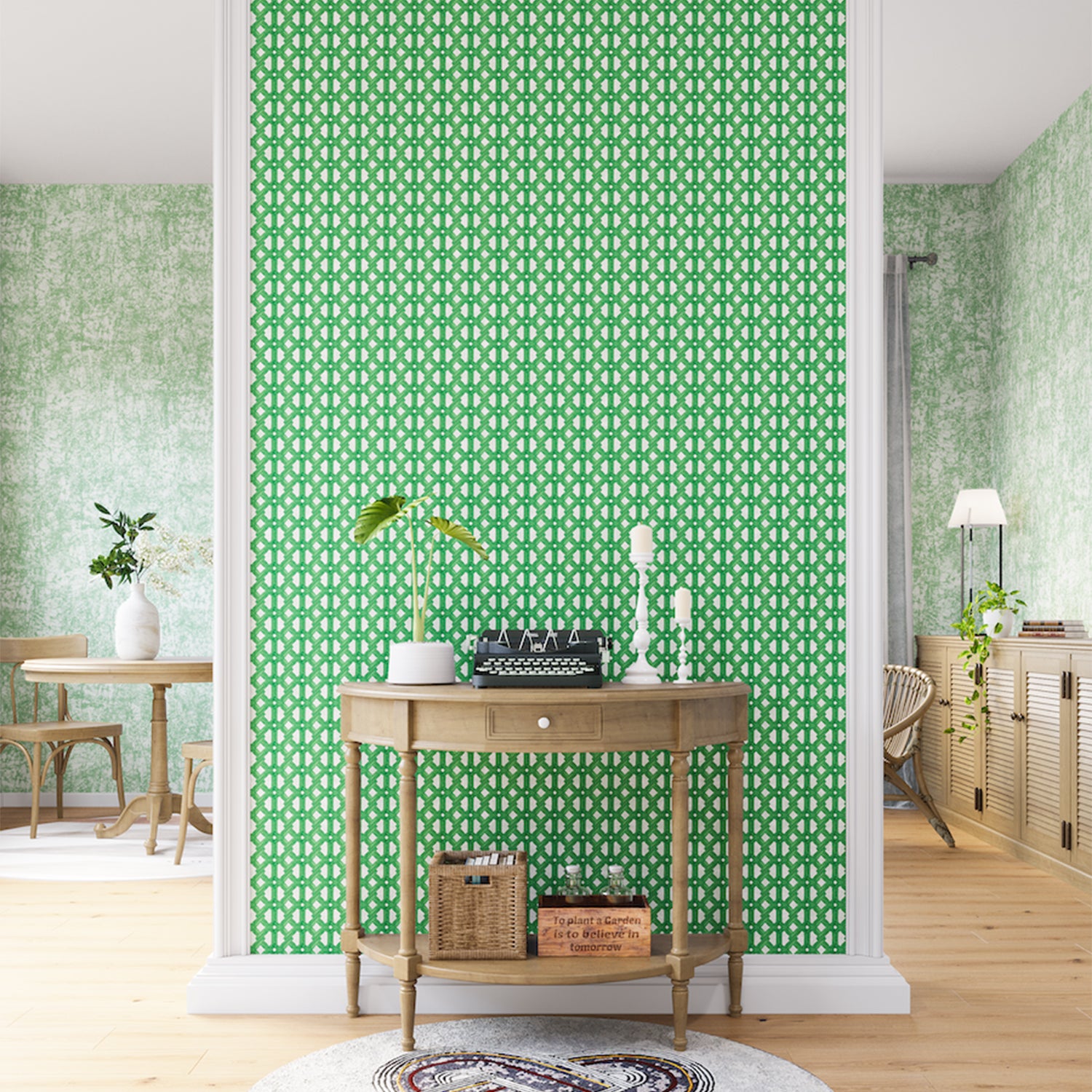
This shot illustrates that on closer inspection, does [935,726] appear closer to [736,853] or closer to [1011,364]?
[1011,364]

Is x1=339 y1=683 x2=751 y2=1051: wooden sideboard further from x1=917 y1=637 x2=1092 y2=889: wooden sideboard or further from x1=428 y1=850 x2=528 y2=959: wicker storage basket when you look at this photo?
x1=917 y1=637 x2=1092 y2=889: wooden sideboard

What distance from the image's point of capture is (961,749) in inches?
212

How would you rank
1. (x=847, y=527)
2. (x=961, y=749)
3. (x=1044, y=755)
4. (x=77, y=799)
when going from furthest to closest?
(x=77, y=799) → (x=961, y=749) → (x=1044, y=755) → (x=847, y=527)

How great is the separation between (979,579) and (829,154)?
11.7 feet

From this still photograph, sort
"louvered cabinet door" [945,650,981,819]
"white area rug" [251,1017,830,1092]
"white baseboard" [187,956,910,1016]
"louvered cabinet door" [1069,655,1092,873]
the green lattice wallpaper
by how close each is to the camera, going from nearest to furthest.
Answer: "white area rug" [251,1017,830,1092] < "white baseboard" [187,956,910,1016] < the green lattice wallpaper < "louvered cabinet door" [1069,655,1092,873] < "louvered cabinet door" [945,650,981,819]

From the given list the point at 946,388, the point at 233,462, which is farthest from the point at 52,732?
the point at 946,388

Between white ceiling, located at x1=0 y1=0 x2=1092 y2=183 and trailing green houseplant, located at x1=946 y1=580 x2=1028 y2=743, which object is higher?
white ceiling, located at x1=0 y1=0 x2=1092 y2=183

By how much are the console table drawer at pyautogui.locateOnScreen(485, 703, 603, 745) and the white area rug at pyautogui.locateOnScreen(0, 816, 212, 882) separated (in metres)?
2.41

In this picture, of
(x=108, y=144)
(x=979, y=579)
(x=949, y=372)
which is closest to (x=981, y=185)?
(x=949, y=372)

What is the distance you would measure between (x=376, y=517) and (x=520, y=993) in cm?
125

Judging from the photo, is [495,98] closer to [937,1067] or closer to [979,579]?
[937,1067]

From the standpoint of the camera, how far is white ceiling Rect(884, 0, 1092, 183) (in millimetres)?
4363

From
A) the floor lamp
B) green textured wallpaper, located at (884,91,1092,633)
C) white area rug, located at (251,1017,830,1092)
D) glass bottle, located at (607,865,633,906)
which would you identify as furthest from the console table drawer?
the floor lamp

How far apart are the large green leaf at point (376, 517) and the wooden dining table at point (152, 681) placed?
217 cm
